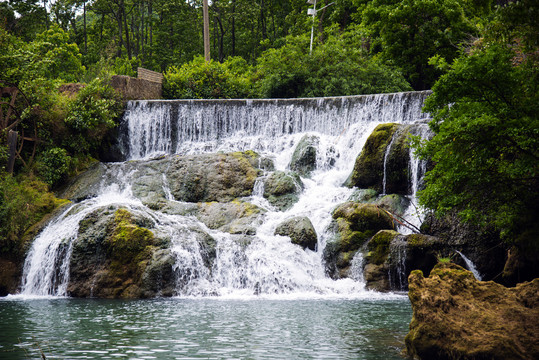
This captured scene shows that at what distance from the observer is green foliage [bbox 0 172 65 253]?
54.9 ft

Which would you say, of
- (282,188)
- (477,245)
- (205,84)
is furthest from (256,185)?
(205,84)

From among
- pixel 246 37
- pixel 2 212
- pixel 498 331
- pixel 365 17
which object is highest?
pixel 246 37

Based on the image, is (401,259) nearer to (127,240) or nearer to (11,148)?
(127,240)

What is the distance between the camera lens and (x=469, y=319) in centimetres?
747

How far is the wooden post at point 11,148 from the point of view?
67.0ft

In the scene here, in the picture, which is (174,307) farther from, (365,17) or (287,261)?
(365,17)

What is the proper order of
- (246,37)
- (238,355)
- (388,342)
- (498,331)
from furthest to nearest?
(246,37) → (388,342) → (238,355) → (498,331)

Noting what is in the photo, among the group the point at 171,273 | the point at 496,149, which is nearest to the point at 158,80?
the point at 171,273

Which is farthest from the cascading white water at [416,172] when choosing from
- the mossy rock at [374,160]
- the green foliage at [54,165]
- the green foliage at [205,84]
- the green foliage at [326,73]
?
the green foliage at [205,84]

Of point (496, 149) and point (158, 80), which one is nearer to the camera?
point (496, 149)

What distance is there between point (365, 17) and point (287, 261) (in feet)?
64.9

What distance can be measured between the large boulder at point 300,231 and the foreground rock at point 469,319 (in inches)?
341

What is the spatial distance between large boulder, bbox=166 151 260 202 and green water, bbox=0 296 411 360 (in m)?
7.13

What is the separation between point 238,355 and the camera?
8.05 metres
